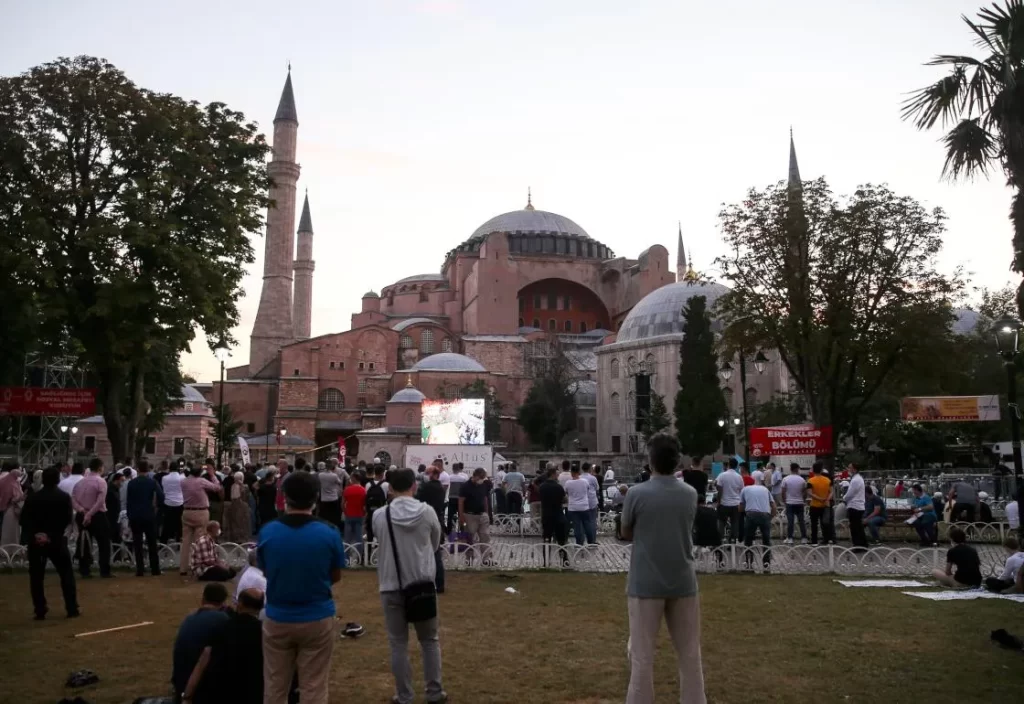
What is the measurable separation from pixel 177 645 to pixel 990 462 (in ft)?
139

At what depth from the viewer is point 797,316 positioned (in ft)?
65.9

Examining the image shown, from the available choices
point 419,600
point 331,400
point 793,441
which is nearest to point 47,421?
point 793,441

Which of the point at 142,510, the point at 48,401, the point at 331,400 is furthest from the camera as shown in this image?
the point at 331,400

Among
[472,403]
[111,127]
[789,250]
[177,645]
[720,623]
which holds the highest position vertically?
[111,127]

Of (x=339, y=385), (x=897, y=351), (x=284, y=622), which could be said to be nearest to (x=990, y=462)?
(x=897, y=351)

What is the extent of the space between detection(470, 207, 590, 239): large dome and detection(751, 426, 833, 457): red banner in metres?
55.4

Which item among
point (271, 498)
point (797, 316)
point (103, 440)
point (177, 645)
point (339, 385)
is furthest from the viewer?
point (339, 385)

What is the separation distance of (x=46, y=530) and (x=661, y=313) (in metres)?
41.6

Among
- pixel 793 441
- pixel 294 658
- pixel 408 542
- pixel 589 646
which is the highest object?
pixel 793 441

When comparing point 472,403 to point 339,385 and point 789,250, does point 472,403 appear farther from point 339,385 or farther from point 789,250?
point 339,385

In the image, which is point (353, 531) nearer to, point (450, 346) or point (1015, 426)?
point (1015, 426)

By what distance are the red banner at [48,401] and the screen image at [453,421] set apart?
481 inches

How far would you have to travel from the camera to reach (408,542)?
5.40 m

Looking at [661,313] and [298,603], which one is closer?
[298,603]
